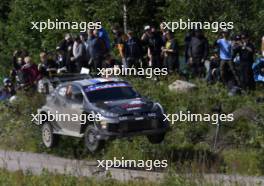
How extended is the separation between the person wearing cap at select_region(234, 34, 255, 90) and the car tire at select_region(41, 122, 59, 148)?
608 centimetres

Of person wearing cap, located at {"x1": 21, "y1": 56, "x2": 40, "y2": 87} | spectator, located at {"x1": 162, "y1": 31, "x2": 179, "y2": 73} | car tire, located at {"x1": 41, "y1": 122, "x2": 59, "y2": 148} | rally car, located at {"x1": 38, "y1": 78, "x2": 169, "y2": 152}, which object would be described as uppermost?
spectator, located at {"x1": 162, "y1": 31, "x2": 179, "y2": 73}

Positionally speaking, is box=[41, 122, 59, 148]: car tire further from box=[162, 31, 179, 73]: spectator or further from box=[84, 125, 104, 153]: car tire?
box=[162, 31, 179, 73]: spectator

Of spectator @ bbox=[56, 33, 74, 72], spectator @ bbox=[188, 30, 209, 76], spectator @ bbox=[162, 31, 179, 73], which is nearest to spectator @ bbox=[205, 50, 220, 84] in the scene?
spectator @ bbox=[188, 30, 209, 76]

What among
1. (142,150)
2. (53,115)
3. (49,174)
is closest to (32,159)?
(53,115)

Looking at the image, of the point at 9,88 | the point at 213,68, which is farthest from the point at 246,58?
the point at 9,88

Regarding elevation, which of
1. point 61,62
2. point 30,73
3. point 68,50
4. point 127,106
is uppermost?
point 68,50

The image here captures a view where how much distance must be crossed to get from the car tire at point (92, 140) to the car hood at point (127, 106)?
67 cm

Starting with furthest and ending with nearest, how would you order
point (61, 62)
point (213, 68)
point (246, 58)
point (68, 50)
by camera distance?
point (61, 62) < point (68, 50) < point (213, 68) < point (246, 58)

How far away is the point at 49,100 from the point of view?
84.1 ft

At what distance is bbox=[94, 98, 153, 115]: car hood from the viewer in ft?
74.6

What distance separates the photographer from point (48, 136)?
25828mm

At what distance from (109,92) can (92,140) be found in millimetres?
1455

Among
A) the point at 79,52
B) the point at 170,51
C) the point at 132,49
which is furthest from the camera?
the point at 79,52

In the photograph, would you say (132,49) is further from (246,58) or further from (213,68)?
(246,58)
